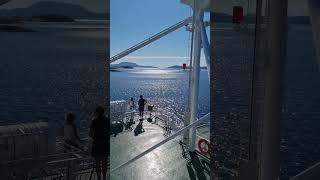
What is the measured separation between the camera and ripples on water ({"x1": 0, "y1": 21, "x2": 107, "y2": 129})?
21.1 meters

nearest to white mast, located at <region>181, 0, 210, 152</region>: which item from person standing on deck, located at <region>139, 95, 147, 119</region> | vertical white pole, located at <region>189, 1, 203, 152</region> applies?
vertical white pole, located at <region>189, 1, 203, 152</region>

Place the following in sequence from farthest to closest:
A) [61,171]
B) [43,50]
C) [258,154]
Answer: [43,50] → [61,171] → [258,154]

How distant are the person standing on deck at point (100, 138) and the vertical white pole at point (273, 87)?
175 centimetres

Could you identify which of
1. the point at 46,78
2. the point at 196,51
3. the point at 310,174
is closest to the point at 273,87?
the point at 310,174

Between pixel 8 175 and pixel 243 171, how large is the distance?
1826 millimetres

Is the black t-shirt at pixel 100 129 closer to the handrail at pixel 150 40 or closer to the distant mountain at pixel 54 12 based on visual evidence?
the distant mountain at pixel 54 12

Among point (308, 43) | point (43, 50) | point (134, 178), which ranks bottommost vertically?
point (134, 178)

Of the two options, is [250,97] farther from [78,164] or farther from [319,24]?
[78,164]

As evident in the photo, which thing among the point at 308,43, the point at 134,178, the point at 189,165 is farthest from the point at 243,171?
the point at 189,165

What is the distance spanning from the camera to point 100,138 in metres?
3.02

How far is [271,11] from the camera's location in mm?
1492

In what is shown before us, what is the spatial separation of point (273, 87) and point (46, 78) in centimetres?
4814

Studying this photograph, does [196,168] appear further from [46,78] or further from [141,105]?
[46,78]

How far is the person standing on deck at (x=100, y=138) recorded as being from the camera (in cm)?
298
